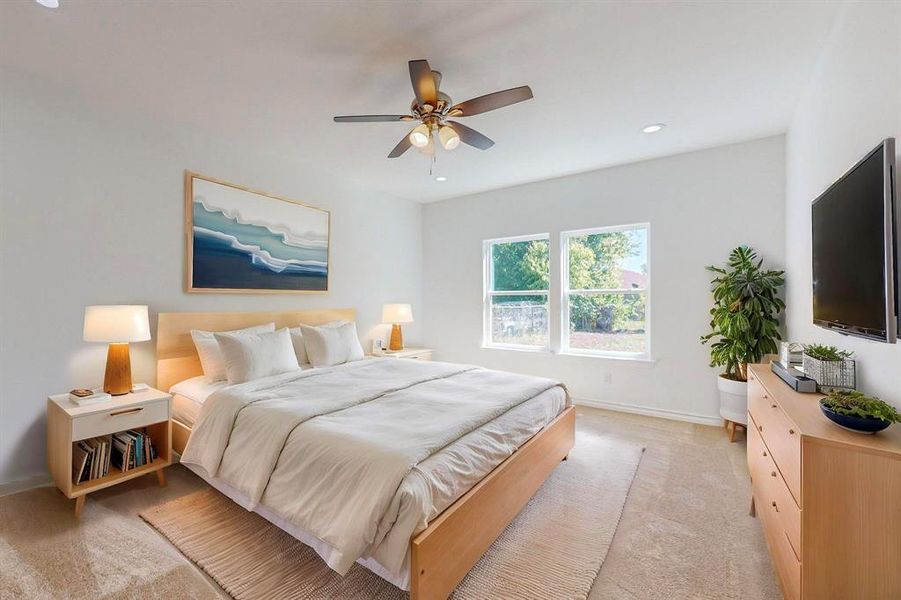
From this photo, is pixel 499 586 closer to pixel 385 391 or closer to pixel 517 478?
pixel 517 478

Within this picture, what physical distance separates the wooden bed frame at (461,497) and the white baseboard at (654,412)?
4.93 ft

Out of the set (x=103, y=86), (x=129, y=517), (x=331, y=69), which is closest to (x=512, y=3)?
(x=331, y=69)

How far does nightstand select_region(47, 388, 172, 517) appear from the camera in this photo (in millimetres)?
2195

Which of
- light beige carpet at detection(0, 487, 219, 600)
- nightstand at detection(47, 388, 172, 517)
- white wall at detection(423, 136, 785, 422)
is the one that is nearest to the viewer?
light beige carpet at detection(0, 487, 219, 600)

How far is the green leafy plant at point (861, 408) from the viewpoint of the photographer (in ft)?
4.13

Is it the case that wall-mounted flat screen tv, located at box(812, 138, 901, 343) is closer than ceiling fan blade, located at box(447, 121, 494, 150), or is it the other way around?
wall-mounted flat screen tv, located at box(812, 138, 901, 343)

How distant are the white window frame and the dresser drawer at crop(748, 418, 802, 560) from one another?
5.64ft

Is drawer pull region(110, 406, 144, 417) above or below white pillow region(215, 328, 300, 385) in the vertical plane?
below

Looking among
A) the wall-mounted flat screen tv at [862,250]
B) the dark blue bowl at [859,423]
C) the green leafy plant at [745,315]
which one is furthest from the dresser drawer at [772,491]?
the green leafy plant at [745,315]

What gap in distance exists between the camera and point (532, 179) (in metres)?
4.61

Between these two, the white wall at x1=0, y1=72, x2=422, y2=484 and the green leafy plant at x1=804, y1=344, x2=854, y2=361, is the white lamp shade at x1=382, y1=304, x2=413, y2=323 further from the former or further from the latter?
the green leafy plant at x1=804, y1=344, x2=854, y2=361

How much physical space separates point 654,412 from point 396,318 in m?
3.03

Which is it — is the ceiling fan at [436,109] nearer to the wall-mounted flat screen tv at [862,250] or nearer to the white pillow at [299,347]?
the wall-mounted flat screen tv at [862,250]

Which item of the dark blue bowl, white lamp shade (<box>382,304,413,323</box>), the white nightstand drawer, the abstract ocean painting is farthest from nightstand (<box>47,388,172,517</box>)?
the dark blue bowl
